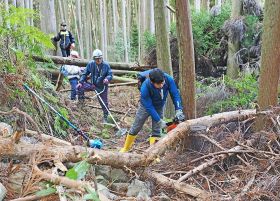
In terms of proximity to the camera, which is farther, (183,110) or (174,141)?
(183,110)

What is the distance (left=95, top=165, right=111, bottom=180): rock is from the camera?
516cm

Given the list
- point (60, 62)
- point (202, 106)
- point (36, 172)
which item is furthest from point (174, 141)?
point (60, 62)

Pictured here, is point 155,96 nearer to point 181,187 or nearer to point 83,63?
point 181,187

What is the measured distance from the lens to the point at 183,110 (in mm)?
6820

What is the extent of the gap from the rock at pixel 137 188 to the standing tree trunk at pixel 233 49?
6610mm

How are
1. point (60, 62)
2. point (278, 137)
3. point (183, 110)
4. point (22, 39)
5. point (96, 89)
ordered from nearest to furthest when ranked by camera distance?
point (278, 137)
point (183, 110)
point (22, 39)
point (96, 89)
point (60, 62)

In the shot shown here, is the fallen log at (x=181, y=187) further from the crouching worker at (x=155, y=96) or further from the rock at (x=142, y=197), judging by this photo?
the crouching worker at (x=155, y=96)

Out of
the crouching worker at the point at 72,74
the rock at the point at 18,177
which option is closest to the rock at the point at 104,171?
the rock at the point at 18,177

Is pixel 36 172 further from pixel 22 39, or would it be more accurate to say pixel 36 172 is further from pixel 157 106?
pixel 22 39

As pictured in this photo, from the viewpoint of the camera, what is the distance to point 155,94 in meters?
6.68

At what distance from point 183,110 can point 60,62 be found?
222 inches

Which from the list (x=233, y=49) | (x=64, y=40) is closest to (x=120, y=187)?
(x=233, y=49)

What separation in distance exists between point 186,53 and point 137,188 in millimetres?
2601

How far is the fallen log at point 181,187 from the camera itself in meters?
4.66
